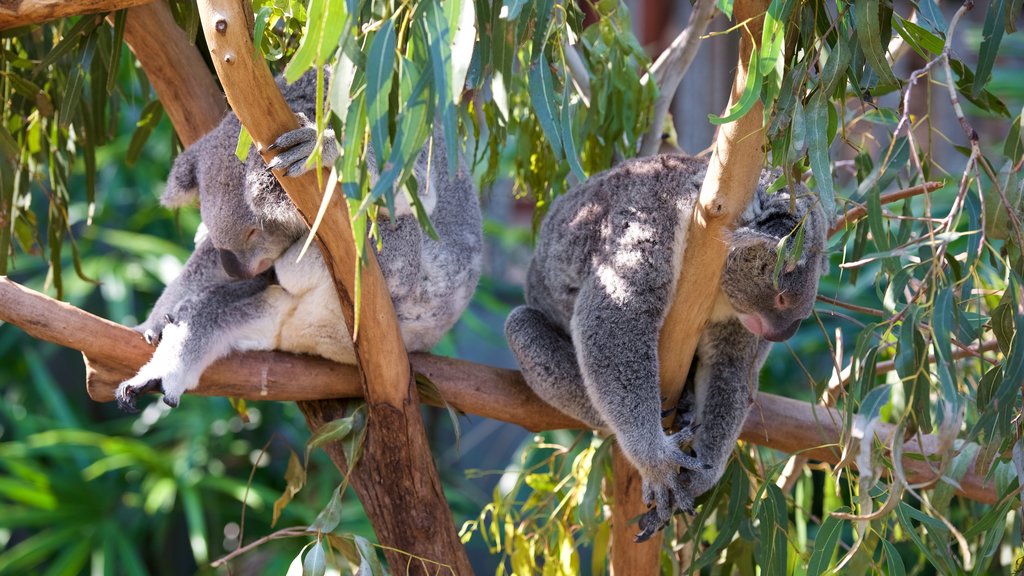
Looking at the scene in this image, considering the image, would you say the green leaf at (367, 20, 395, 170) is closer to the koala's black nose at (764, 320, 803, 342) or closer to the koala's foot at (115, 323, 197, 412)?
the koala's foot at (115, 323, 197, 412)

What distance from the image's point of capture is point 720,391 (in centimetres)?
237

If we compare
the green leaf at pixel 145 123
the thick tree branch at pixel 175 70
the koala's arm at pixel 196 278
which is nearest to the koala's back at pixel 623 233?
the koala's arm at pixel 196 278

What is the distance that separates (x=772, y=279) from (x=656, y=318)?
27 cm

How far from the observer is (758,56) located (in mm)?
1420

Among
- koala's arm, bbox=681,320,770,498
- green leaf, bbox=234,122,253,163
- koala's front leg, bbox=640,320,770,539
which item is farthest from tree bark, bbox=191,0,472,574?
koala's arm, bbox=681,320,770,498

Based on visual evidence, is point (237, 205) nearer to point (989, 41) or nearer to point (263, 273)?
point (263, 273)

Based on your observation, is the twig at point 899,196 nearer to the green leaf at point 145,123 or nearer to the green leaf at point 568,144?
the green leaf at point 568,144

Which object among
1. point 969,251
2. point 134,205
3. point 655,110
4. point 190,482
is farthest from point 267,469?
point 969,251

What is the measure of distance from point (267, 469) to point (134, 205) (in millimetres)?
1819

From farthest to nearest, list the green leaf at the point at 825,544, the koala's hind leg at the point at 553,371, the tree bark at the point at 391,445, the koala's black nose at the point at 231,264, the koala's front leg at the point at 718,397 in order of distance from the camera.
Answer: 1. the koala's hind leg at the point at 553,371
2. the koala's front leg at the point at 718,397
3. the koala's black nose at the point at 231,264
4. the tree bark at the point at 391,445
5. the green leaf at the point at 825,544

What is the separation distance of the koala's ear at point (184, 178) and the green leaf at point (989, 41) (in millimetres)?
1608

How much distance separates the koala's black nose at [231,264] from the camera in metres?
2.16

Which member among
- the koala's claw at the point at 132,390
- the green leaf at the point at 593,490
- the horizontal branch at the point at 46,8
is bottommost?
the green leaf at the point at 593,490

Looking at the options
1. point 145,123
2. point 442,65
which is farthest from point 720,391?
point 145,123
